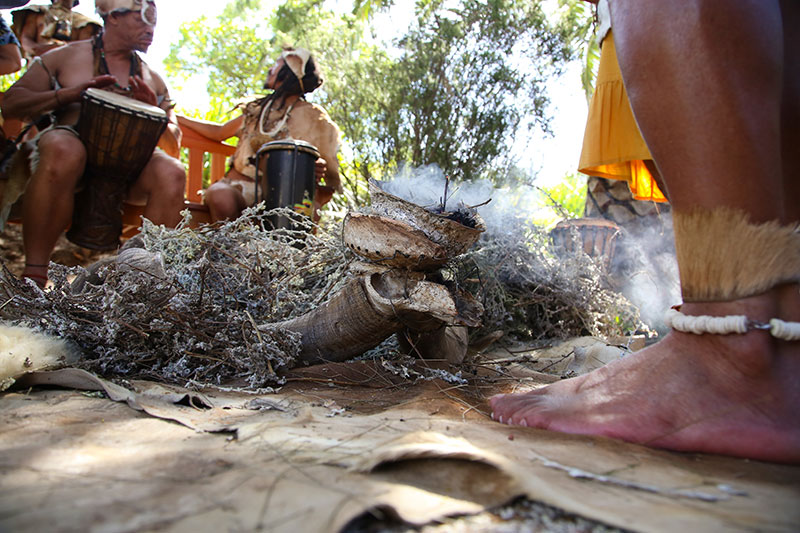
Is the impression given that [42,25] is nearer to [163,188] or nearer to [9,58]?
[9,58]

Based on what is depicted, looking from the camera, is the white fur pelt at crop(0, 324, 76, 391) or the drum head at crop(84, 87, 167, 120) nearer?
the white fur pelt at crop(0, 324, 76, 391)

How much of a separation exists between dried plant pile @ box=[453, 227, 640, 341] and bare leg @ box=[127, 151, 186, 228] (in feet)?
7.67

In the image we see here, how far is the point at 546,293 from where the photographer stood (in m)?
3.52

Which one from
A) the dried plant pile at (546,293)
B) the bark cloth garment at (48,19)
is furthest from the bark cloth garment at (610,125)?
the bark cloth garment at (48,19)


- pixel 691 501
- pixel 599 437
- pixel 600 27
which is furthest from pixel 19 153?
pixel 691 501

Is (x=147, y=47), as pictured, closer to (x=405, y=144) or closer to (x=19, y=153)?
(x=19, y=153)

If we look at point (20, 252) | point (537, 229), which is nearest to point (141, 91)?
point (20, 252)

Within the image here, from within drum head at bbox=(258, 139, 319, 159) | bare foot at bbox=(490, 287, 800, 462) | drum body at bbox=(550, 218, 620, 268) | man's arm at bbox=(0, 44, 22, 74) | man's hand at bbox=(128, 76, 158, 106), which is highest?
man's arm at bbox=(0, 44, 22, 74)

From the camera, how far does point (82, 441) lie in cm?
95

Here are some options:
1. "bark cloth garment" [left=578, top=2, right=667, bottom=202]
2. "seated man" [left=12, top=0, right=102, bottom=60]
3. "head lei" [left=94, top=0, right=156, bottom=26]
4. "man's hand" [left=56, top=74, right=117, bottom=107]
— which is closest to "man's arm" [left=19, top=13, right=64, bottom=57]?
"seated man" [left=12, top=0, right=102, bottom=60]

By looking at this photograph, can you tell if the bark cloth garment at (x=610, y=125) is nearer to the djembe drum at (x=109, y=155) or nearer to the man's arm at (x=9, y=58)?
the djembe drum at (x=109, y=155)

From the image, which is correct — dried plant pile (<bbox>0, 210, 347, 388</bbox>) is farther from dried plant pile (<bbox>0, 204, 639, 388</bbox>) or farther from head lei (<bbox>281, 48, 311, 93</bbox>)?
head lei (<bbox>281, 48, 311, 93</bbox>)

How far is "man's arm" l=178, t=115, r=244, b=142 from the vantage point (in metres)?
5.80

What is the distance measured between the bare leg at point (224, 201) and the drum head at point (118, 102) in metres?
0.90
